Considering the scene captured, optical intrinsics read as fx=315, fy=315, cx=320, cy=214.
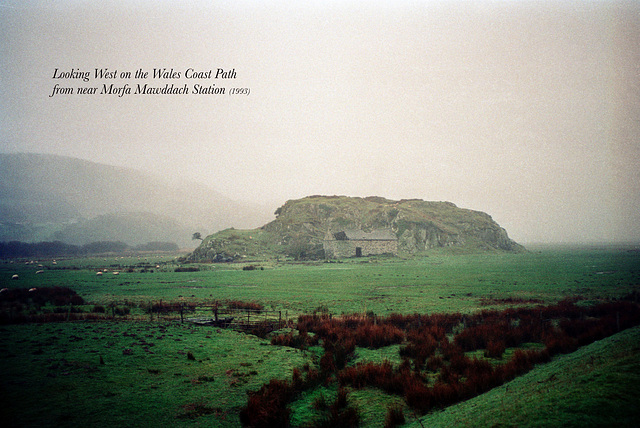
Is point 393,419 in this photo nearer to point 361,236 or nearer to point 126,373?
point 126,373

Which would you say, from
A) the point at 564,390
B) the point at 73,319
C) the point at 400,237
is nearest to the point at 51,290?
the point at 73,319

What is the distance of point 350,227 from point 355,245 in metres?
37.8

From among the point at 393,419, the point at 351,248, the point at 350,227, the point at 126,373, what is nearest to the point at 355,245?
the point at 351,248

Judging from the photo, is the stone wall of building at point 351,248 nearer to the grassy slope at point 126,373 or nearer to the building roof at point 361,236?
the building roof at point 361,236

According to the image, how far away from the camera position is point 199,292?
3569 centimetres

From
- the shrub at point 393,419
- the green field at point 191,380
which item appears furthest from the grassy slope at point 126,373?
the shrub at point 393,419

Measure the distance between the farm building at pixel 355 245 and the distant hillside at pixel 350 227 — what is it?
3907 mm

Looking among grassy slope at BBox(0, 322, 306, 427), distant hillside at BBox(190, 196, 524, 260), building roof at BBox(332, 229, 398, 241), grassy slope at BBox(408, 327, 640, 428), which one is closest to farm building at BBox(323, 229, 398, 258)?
building roof at BBox(332, 229, 398, 241)

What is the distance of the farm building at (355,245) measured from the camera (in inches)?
3890

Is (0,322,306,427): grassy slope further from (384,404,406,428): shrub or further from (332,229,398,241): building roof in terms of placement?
(332,229,398,241): building roof

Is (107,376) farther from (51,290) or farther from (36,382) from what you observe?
(51,290)

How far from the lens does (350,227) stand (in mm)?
137000

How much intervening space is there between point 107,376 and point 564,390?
13142 millimetres

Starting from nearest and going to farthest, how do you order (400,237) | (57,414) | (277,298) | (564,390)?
1. (564,390)
2. (57,414)
3. (277,298)
4. (400,237)
